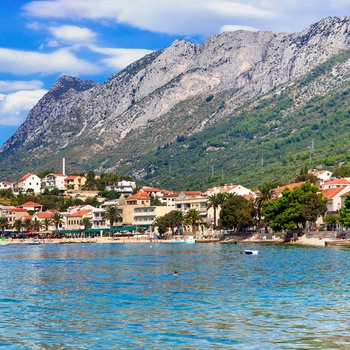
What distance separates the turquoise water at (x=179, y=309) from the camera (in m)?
30.2

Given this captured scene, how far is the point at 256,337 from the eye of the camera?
30.6 m

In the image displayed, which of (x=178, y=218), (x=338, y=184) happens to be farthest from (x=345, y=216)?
(x=178, y=218)

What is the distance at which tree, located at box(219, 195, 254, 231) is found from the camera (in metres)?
141

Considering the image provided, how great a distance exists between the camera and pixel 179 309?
39.2 meters

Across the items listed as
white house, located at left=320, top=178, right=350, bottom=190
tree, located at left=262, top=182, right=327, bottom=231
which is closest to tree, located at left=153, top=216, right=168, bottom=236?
white house, located at left=320, top=178, right=350, bottom=190

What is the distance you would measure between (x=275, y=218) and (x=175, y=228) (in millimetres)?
71750

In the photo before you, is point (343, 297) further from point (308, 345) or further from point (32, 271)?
point (32, 271)

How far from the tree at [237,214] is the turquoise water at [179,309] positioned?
74.1m

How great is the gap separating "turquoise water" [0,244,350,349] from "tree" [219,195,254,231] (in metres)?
74.1

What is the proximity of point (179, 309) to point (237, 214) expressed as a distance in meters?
103

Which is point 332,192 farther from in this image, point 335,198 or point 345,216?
point 345,216

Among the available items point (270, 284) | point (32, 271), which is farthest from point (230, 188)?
point (270, 284)

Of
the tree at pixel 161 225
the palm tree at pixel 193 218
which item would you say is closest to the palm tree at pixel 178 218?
the palm tree at pixel 193 218

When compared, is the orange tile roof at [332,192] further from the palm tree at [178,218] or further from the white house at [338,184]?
the palm tree at [178,218]
